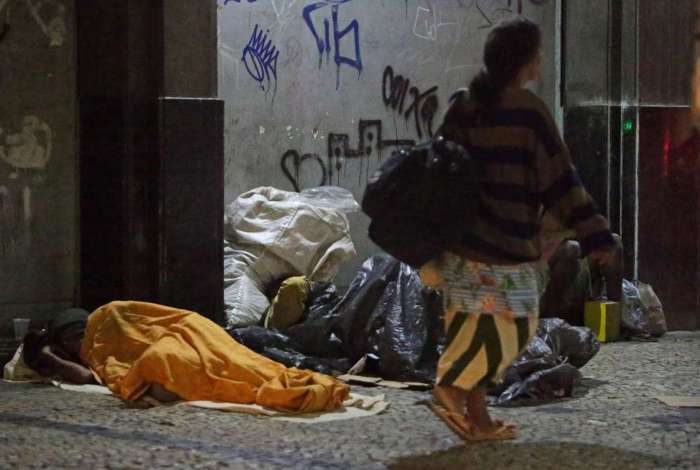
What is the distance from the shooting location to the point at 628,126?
29.6 feet

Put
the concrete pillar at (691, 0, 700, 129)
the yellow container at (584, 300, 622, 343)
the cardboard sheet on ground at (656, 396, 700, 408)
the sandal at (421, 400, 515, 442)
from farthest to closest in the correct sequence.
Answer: the concrete pillar at (691, 0, 700, 129) → the yellow container at (584, 300, 622, 343) → the cardboard sheet on ground at (656, 396, 700, 408) → the sandal at (421, 400, 515, 442)

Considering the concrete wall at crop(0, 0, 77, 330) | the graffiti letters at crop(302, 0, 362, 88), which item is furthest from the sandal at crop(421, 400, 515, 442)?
the graffiti letters at crop(302, 0, 362, 88)

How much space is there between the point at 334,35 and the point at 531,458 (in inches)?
185

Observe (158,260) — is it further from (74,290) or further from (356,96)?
(356,96)

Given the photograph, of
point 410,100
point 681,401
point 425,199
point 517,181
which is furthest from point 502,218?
point 410,100

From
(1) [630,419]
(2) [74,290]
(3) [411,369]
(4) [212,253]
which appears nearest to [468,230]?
(1) [630,419]

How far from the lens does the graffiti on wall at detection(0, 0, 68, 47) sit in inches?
298

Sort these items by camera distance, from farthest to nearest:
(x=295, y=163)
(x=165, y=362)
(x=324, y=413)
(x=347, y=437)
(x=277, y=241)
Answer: (x=295, y=163)
(x=277, y=241)
(x=165, y=362)
(x=324, y=413)
(x=347, y=437)

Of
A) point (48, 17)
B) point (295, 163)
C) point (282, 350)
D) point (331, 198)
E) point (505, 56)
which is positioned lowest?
point (282, 350)

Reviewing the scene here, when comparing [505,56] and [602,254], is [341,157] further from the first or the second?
[602,254]

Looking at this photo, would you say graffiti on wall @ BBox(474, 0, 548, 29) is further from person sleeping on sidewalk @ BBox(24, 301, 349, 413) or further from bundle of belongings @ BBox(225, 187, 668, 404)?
person sleeping on sidewalk @ BBox(24, 301, 349, 413)

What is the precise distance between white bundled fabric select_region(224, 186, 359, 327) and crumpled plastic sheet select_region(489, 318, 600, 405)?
71.3 inches

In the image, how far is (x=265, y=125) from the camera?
8867 millimetres

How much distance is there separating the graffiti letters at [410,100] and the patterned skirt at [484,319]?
173 inches
